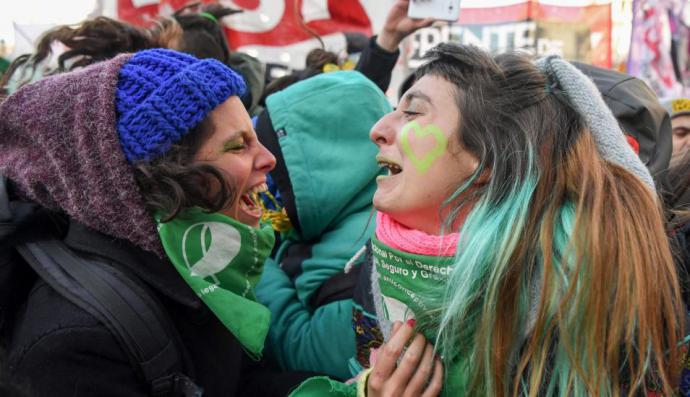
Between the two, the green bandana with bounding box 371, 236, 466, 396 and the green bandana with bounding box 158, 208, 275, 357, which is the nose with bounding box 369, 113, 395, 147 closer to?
the green bandana with bounding box 371, 236, 466, 396

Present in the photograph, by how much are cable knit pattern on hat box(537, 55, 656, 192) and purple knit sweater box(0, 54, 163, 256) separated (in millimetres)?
1086

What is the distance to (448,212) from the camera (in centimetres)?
152

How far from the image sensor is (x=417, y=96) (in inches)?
63.9

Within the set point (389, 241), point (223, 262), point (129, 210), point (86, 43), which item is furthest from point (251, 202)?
point (86, 43)

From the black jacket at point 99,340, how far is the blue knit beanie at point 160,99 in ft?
0.83

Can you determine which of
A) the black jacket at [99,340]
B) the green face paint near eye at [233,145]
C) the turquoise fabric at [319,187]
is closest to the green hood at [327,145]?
the turquoise fabric at [319,187]

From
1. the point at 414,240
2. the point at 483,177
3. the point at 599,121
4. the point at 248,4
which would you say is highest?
the point at 248,4

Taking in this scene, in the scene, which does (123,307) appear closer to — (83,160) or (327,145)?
(83,160)

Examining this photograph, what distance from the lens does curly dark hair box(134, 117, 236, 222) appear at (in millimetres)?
1544

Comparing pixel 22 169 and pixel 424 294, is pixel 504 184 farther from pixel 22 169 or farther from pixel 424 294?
pixel 22 169

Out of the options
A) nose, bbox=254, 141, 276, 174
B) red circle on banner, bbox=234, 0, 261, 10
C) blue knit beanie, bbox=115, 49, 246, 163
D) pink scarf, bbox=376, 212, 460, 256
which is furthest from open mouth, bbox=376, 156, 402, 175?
red circle on banner, bbox=234, 0, 261, 10

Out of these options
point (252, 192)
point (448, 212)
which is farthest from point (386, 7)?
point (448, 212)

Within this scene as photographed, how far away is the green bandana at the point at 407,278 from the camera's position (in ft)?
4.73

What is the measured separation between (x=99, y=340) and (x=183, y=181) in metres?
0.44
